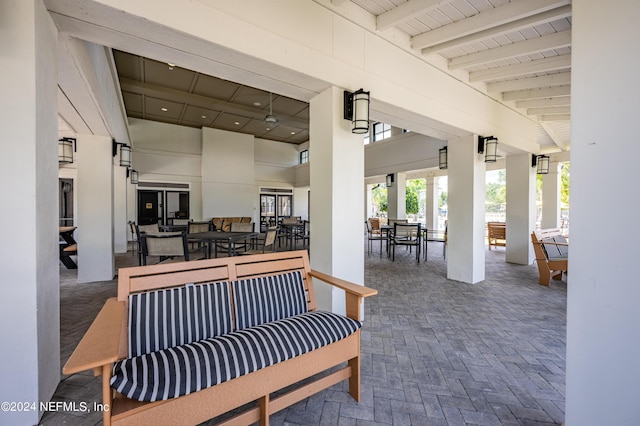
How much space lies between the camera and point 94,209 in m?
4.58

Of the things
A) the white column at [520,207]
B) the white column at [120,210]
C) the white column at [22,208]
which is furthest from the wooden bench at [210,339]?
the white column at [120,210]

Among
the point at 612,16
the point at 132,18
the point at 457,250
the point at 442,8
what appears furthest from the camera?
the point at 457,250

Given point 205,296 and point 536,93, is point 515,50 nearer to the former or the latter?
point 536,93

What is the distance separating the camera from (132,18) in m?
1.75

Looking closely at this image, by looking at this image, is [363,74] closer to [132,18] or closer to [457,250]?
[132,18]

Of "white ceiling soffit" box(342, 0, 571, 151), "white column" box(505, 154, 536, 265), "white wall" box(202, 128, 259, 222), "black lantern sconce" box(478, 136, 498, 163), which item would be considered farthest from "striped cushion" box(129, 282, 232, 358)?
"white wall" box(202, 128, 259, 222)

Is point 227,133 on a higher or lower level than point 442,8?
higher

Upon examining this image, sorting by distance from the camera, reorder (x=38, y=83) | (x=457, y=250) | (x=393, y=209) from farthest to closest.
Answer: (x=393, y=209), (x=457, y=250), (x=38, y=83)

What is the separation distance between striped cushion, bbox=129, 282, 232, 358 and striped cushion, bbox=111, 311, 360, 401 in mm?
110

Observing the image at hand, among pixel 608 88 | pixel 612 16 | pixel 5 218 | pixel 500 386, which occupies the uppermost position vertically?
pixel 612 16

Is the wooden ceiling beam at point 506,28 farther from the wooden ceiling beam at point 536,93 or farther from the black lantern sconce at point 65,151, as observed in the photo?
the black lantern sconce at point 65,151

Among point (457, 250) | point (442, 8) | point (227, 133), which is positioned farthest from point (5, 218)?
point (227, 133)

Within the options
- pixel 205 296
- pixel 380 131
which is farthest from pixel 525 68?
pixel 380 131

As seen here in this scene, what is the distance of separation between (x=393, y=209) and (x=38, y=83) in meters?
8.69
